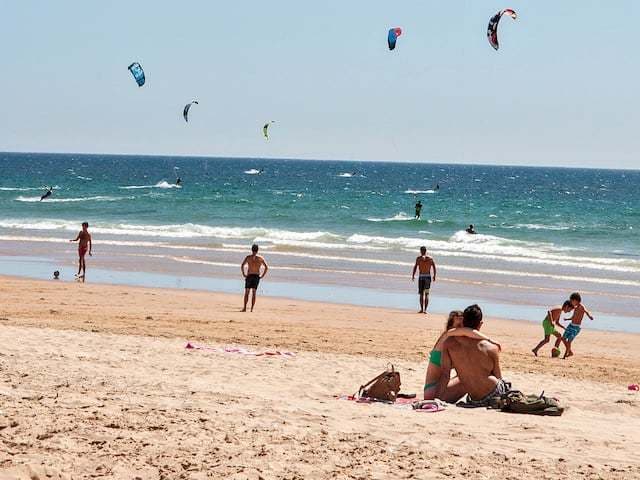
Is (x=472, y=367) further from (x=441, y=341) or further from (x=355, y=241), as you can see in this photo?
(x=355, y=241)

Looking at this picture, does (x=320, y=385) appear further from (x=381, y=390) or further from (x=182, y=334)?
(x=182, y=334)

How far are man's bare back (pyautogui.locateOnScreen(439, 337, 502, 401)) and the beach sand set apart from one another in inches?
15.2

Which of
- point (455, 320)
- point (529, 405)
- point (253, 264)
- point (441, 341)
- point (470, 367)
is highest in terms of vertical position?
point (253, 264)

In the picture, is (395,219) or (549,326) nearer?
(549,326)

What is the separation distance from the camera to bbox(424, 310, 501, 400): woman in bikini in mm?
7828

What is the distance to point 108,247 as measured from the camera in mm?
29656

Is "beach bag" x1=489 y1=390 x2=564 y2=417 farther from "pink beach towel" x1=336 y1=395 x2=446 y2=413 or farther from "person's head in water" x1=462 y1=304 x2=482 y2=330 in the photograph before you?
"person's head in water" x1=462 y1=304 x2=482 y2=330

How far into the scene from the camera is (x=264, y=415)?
7.08m

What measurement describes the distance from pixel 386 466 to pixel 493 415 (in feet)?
5.89

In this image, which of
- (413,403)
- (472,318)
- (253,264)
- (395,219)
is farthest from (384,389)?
(395,219)

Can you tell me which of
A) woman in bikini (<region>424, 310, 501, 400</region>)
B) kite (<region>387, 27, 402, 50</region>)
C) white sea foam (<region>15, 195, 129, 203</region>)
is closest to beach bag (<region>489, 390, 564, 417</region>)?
woman in bikini (<region>424, 310, 501, 400</region>)

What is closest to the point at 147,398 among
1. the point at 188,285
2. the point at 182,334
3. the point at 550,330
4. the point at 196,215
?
the point at 182,334

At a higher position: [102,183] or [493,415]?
[102,183]

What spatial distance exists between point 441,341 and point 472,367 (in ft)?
1.11
